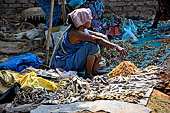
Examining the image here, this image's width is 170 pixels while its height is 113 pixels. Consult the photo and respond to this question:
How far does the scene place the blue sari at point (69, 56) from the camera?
15.6 feet

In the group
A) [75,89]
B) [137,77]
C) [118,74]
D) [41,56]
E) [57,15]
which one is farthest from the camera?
[57,15]

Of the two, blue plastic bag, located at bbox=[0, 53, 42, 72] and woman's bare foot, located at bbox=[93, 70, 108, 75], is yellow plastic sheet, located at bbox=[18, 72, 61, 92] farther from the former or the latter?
woman's bare foot, located at bbox=[93, 70, 108, 75]

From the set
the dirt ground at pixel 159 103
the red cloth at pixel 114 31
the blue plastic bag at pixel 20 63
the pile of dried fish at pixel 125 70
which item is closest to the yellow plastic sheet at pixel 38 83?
the blue plastic bag at pixel 20 63

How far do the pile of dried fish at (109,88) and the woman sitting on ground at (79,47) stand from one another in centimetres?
56

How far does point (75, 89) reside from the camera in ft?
12.6

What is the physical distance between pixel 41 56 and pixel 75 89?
2.85 metres

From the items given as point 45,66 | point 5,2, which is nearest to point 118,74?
point 45,66

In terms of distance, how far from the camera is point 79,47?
15.8 ft

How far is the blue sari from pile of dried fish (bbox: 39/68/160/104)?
2.02 feet

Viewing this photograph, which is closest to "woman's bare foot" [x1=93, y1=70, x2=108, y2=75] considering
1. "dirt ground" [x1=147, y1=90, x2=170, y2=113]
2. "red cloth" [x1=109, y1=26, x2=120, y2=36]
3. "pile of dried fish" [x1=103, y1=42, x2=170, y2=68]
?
"pile of dried fish" [x1=103, y1=42, x2=170, y2=68]

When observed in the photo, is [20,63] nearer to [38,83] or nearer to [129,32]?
[38,83]

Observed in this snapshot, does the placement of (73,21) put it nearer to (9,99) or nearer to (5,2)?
(9,99)

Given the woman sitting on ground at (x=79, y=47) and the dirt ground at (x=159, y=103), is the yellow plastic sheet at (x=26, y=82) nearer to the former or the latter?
the woman sitting on ground at (x=79, y=47)

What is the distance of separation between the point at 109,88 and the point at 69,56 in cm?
122
